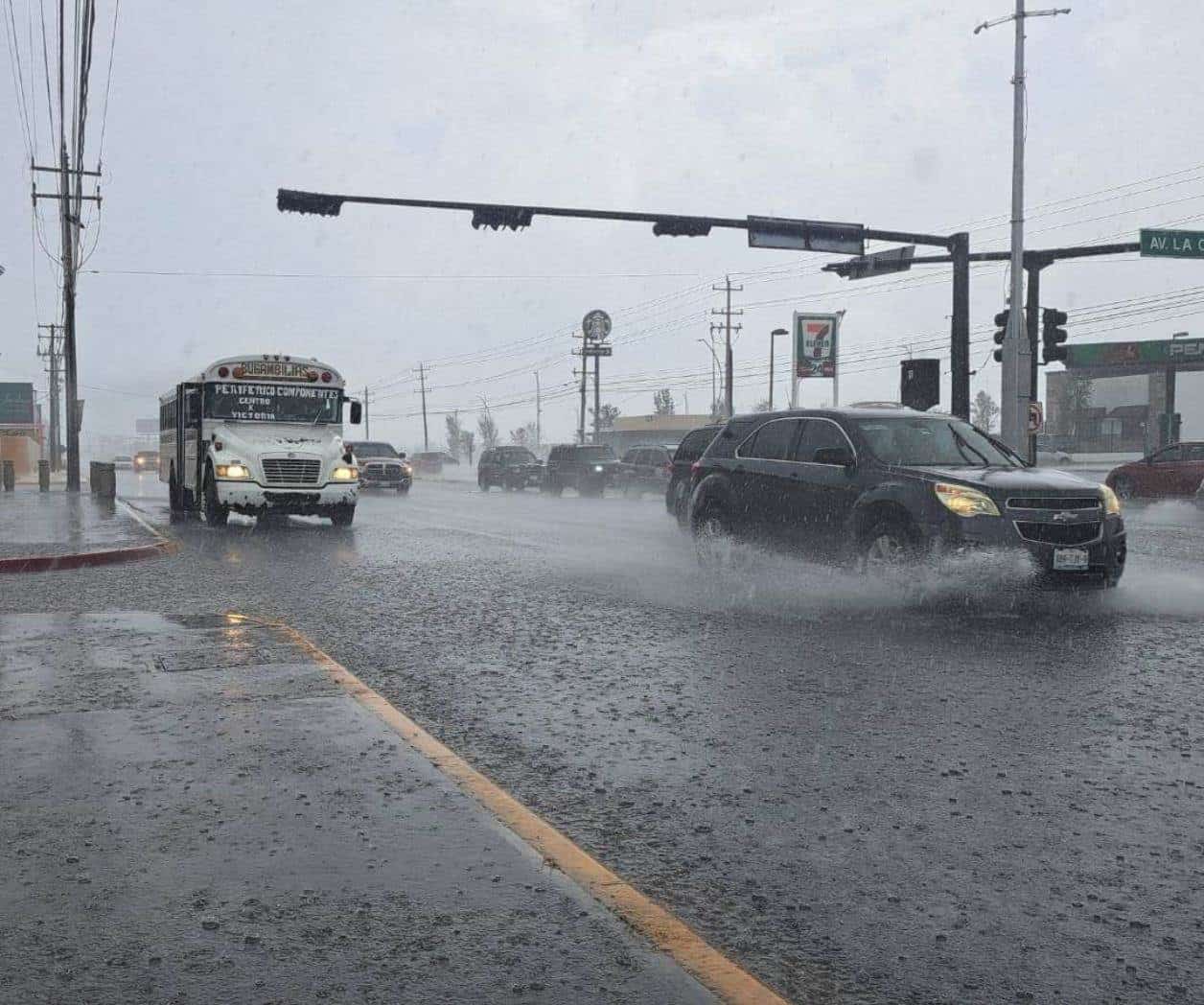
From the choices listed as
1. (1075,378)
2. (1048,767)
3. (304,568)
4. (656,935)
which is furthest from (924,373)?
(1075,378)

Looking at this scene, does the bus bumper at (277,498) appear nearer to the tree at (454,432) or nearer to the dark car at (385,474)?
the dark car at (385,474)

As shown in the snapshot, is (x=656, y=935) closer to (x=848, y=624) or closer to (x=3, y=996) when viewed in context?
(x=3, y=996)

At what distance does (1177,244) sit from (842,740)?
2408cm

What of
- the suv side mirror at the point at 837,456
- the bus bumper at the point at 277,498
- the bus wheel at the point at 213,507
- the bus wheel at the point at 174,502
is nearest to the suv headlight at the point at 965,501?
the suv side mirror at the point at 837,456

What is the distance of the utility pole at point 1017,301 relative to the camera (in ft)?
82.1

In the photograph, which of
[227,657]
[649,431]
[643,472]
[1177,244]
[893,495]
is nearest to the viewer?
[227,657]

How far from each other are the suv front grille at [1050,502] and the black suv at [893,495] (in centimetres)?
1

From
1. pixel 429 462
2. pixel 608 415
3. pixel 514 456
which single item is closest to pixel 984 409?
pixel 608 415

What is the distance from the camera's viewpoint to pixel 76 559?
44.6ft

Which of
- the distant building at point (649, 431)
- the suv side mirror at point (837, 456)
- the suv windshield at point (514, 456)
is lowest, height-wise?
the suv side mirror at point (837, 456)

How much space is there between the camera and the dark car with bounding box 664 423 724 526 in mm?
18984

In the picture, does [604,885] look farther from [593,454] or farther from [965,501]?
[593,454]

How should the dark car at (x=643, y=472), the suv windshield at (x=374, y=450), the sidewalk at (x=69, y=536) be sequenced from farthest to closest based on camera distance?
the suv windshield at (x=374, y=450) → the dark car at (x=643, y=472) → the sidewalk at (x=69, y=536)

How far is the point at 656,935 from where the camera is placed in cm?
332
